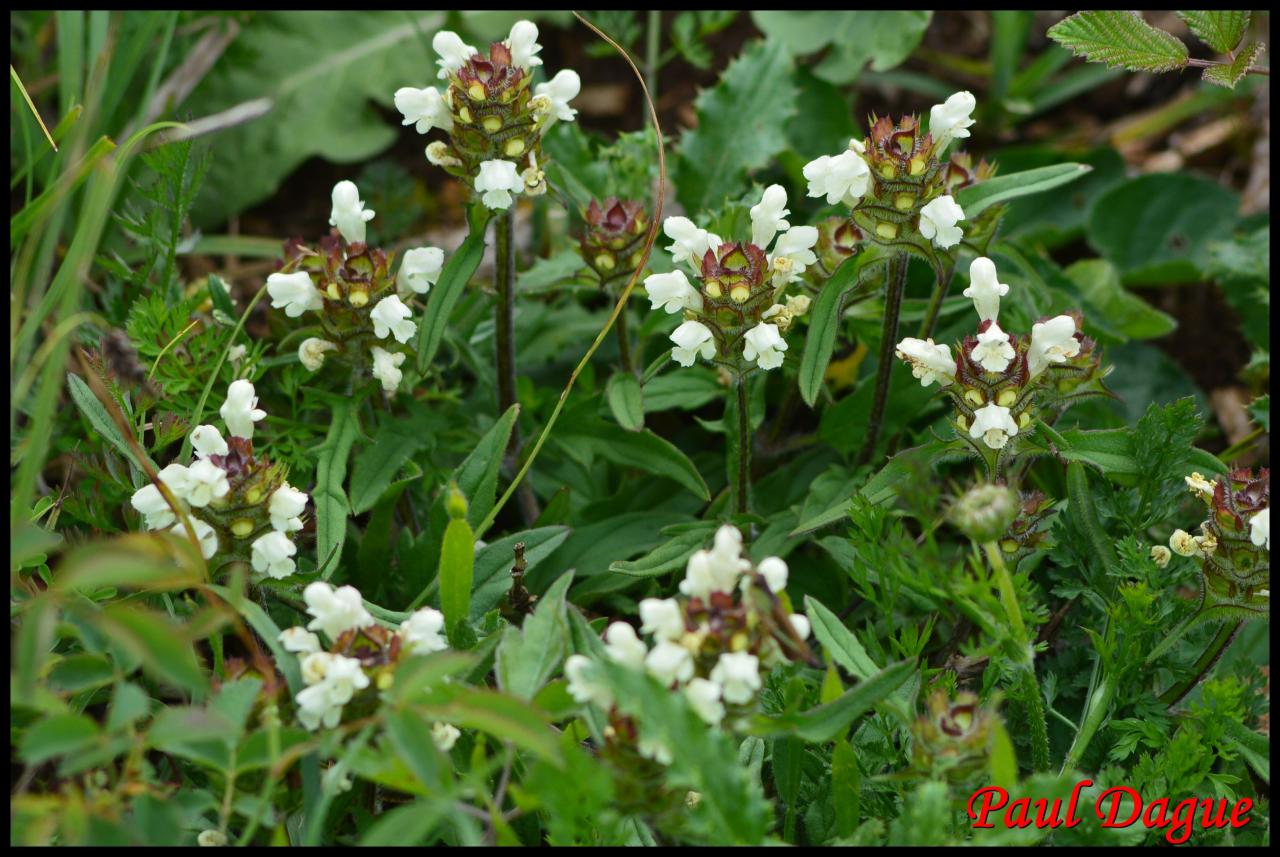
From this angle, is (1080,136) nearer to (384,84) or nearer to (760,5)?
(760,5)

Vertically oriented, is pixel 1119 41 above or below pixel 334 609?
above

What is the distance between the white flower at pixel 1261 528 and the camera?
5.53ft

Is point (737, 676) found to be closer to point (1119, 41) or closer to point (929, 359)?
point (929, 359)

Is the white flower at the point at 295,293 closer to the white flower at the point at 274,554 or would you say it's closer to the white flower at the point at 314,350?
the white flower at the point at 314,350

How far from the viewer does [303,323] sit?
7.79 feet

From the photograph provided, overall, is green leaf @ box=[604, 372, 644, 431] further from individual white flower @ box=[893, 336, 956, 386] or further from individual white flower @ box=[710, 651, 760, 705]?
individual white flower @ box=[710, 651, 760, 705]

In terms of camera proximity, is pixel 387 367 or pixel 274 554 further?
pixel 387 367

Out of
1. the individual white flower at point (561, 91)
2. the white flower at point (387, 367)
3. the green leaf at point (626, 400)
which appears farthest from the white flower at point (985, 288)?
the white flower at point (387, 367)

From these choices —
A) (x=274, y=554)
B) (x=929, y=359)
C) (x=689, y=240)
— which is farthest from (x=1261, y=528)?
(x=274, y=554)

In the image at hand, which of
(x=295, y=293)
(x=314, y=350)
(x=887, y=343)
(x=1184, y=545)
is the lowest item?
(x=1184, y=545)

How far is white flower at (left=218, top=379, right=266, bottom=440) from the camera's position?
1.84 m

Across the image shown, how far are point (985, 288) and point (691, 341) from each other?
0.48 m

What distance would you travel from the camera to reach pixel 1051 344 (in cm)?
185

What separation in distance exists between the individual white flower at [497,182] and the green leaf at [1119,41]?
99cm
